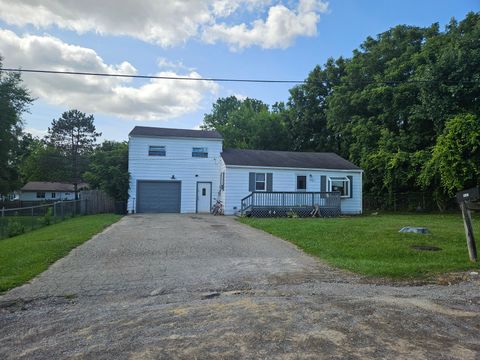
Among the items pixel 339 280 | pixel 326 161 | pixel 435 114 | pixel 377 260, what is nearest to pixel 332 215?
pixel 326 161

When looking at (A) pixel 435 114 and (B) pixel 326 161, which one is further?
(B) pixel 326 161

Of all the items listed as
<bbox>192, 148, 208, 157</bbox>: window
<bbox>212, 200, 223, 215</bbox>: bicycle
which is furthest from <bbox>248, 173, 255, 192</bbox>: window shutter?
<bbox>192, 148, 208, 157</bbox>: window

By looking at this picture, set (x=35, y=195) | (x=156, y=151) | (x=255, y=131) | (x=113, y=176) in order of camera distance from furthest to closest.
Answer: (x=35, y=195), (x=255, y=131), (x=156, y=151), (x=113, y=176)

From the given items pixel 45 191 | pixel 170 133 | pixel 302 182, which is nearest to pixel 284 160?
pixel 302 182

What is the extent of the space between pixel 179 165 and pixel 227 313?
1970cm

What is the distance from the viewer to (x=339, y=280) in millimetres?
6656

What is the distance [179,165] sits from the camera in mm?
23812

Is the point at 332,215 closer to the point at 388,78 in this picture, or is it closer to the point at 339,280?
the point at 388,78

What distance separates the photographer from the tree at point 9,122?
26281 millimetres

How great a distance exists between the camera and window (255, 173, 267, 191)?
2241 centimetres

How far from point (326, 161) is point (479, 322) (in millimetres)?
21135

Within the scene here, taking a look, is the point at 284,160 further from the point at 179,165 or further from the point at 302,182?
the point at 179,165

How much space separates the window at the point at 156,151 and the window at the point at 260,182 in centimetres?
617

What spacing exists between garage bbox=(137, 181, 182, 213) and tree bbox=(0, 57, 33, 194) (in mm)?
11489
